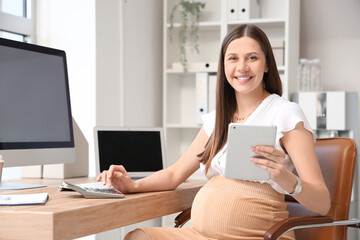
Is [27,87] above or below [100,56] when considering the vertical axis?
below

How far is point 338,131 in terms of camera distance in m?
3.92

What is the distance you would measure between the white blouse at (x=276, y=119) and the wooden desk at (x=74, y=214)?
229 millimetres

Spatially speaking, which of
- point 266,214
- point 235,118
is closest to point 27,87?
point 235,118

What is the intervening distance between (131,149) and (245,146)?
964 millimetres

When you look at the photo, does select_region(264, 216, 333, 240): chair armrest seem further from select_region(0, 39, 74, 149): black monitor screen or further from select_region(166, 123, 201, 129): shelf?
select_region(166, 123, 201, 129): shelf

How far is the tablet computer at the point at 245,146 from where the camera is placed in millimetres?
1673

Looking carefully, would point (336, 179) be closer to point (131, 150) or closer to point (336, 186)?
point (336, 186)

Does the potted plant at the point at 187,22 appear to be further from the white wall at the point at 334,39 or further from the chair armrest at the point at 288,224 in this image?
the chair armrest at the point at 288,224

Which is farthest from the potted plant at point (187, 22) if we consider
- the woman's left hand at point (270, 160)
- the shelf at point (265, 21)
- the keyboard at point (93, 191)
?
the woman's left hand at point (270, 160)

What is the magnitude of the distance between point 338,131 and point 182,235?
7.60 feet

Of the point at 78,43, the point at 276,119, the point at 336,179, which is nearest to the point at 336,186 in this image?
the point at 336,179

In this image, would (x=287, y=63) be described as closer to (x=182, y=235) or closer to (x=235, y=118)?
(x=235, y=118)

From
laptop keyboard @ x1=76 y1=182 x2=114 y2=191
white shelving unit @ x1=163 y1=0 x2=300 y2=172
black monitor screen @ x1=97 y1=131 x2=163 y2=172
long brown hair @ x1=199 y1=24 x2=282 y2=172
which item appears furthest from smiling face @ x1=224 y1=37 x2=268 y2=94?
white shelving unit @ x1=163 y1=0 x2=300 y2=172

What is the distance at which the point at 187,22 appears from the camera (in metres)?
4.30
